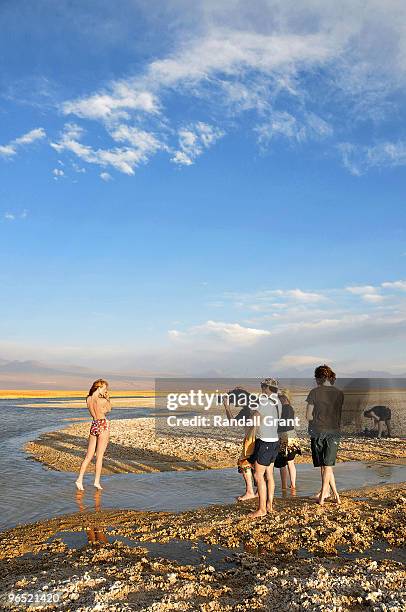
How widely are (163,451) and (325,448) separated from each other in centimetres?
896

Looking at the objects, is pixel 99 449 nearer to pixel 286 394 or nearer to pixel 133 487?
pixel 133 487

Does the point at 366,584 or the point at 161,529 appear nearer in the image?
the point at 366,584

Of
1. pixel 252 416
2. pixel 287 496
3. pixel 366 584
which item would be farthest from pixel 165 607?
pixel 287 496

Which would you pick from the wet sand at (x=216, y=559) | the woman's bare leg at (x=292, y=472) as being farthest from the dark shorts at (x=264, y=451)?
the woman's bare leg at (x=292, y=472)

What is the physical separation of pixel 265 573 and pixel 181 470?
8.54 meters

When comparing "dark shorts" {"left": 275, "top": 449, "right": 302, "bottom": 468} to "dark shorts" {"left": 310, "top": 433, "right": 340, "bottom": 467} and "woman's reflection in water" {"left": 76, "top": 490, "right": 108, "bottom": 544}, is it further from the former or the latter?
"woman's reflection in water" {"left": 76, "top": 490, "right": 108, "bottom": 544}

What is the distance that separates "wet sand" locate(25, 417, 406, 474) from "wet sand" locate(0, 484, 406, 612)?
18.8 ft

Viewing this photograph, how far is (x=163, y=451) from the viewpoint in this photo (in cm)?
1730

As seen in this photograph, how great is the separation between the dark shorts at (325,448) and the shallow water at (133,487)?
72.4 inches

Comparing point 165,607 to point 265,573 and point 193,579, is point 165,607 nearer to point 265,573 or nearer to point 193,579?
point 193,579

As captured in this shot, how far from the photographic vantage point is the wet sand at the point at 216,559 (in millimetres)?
5008

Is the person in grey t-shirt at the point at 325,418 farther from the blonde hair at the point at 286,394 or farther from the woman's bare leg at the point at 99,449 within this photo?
the woman's bare leg at the point at 99,449

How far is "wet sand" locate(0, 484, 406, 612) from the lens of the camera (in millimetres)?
5008

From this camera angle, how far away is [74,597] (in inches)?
194
